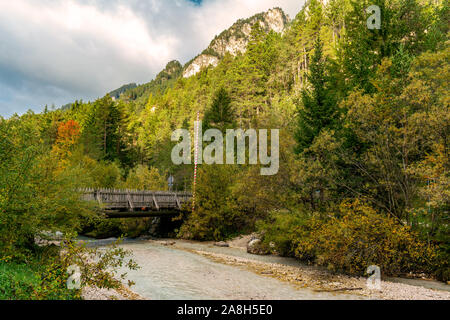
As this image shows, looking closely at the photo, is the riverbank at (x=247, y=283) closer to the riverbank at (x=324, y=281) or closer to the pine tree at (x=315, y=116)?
the riverbank at (x=324, y=281)

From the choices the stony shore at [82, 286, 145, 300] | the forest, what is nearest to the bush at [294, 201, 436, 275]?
the forest

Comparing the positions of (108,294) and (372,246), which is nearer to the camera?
(108,294)

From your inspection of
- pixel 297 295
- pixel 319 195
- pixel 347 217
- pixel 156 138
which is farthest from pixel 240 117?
pixel 297 295

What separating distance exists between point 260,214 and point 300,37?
129 ft

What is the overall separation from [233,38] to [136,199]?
173 metres

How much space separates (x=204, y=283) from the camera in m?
12.3

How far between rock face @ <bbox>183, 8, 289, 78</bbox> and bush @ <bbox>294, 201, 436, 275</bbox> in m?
164

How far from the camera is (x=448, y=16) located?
3309 centimetres

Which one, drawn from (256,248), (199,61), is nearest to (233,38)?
(199,61)

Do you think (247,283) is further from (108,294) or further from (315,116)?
(315,116)

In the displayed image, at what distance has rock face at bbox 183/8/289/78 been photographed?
174m

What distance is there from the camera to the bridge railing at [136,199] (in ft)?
72.7

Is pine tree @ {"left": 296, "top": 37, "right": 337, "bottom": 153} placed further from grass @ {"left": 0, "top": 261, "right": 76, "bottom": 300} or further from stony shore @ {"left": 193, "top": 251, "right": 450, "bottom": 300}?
grass @ {"left": 0, "top": 261, "right": 76, "bottom": 300}

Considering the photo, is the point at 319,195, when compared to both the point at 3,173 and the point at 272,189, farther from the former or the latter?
the point at 3,173
